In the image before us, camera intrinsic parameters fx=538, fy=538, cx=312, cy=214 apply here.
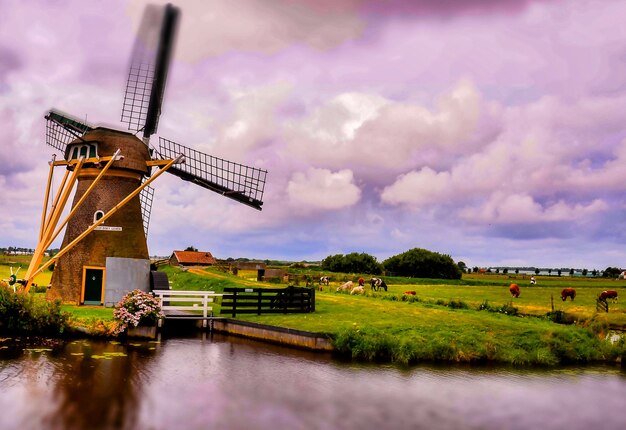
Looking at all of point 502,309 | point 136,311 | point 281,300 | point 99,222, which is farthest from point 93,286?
point 502,309

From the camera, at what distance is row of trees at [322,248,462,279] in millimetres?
90938

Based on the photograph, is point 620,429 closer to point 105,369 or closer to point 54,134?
point 105,369

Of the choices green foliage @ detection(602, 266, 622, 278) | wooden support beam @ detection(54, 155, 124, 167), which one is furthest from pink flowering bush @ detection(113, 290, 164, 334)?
green foliage @ detection(602, 266, 622, 278)

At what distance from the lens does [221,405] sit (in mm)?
11266

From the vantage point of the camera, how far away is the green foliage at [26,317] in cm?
1900

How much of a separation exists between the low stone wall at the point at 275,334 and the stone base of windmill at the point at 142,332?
3064 millimetres

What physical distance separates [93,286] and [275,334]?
40.4ft

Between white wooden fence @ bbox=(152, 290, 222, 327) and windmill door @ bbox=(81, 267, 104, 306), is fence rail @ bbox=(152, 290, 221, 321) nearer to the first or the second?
white wooden fence @ bbox=(152, 290, 222, 327)

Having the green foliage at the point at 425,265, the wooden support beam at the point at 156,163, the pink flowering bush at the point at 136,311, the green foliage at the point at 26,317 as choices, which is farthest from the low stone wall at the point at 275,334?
the green foliage at the point at 425,265

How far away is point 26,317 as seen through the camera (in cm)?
1908

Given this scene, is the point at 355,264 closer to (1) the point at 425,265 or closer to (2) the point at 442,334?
(1) the point at 425,265

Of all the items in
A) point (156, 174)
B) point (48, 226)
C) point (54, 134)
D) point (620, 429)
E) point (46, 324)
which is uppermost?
point (54, 134)

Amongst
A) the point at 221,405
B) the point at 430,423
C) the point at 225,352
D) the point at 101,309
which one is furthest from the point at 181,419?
the point at 101,309

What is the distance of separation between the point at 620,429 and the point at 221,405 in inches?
324
